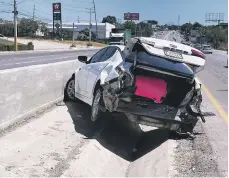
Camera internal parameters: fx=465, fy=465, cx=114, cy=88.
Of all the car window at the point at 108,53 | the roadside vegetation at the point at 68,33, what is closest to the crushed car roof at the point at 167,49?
the car window at the point at 108,53

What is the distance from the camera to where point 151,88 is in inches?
306

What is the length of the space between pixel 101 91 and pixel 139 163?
1.88 m

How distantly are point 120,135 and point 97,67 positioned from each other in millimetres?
1609

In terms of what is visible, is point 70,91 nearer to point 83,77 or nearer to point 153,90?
point 83,77

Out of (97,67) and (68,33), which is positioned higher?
(97,67)

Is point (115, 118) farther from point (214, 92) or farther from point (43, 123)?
point (214, 92)

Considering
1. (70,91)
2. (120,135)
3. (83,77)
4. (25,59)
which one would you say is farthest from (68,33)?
(120,135)

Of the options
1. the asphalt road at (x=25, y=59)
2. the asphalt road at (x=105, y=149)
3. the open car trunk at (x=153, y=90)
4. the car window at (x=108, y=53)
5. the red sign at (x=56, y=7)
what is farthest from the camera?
the red sign at (x=56, y=7)

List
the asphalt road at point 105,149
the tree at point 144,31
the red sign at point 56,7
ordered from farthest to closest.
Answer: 1. the tree at point 144,31
2. the red sign at point 56,7
3. the asphalt road at point 105,149

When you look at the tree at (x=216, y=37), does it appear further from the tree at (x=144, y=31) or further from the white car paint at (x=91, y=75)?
the white car paint at (x=91, y=75)

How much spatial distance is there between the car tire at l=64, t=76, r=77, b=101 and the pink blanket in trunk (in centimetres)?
404

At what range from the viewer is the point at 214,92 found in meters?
16.1

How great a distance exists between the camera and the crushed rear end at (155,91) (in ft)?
25.2

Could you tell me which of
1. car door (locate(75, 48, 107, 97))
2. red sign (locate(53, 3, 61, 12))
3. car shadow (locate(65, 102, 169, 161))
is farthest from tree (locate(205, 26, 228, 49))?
car shadow (locate(65, 102, 169, 161))
